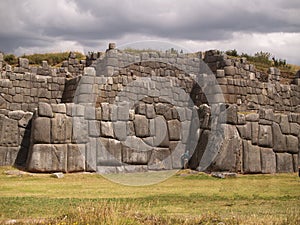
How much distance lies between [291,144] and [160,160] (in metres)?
5.47

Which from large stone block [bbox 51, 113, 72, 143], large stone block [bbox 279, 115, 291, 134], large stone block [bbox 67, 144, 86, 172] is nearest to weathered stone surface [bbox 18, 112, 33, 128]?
large stone block [bbox 51, 113, 72, 143]

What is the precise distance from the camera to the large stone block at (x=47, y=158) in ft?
57.5

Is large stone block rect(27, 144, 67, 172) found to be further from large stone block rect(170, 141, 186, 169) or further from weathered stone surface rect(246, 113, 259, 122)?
weathered stone surface rect(246, 113, 259, 122)

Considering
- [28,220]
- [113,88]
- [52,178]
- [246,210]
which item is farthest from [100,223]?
[113,88]

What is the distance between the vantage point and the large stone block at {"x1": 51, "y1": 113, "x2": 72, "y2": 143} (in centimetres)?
1803

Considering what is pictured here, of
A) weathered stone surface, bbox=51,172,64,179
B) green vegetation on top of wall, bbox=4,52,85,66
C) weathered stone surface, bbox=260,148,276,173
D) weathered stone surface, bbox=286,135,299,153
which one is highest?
green vegetation on top of wall, bbox=4,52,85,66

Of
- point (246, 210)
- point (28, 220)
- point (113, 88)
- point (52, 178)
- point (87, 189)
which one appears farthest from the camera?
point (113, 88)

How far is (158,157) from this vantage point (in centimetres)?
2003

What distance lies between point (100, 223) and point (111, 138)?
10.3 metres

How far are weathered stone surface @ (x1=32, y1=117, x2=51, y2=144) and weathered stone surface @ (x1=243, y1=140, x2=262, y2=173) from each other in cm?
730

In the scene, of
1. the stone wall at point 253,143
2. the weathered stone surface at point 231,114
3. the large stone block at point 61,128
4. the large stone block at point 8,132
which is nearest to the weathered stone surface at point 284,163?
the stone wall at point 253,143

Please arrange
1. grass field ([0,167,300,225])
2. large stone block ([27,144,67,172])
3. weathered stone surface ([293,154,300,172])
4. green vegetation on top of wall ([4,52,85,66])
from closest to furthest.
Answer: grass field ([0,167,300,225]) → large stone block ([27,144,67,172]) → weathered stone surface ([293,154,300,172]) → green vegetation on top of wall ([4,52,85,66])

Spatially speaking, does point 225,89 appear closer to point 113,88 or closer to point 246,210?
point 113,88

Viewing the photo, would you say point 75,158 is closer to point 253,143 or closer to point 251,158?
point 251,158
